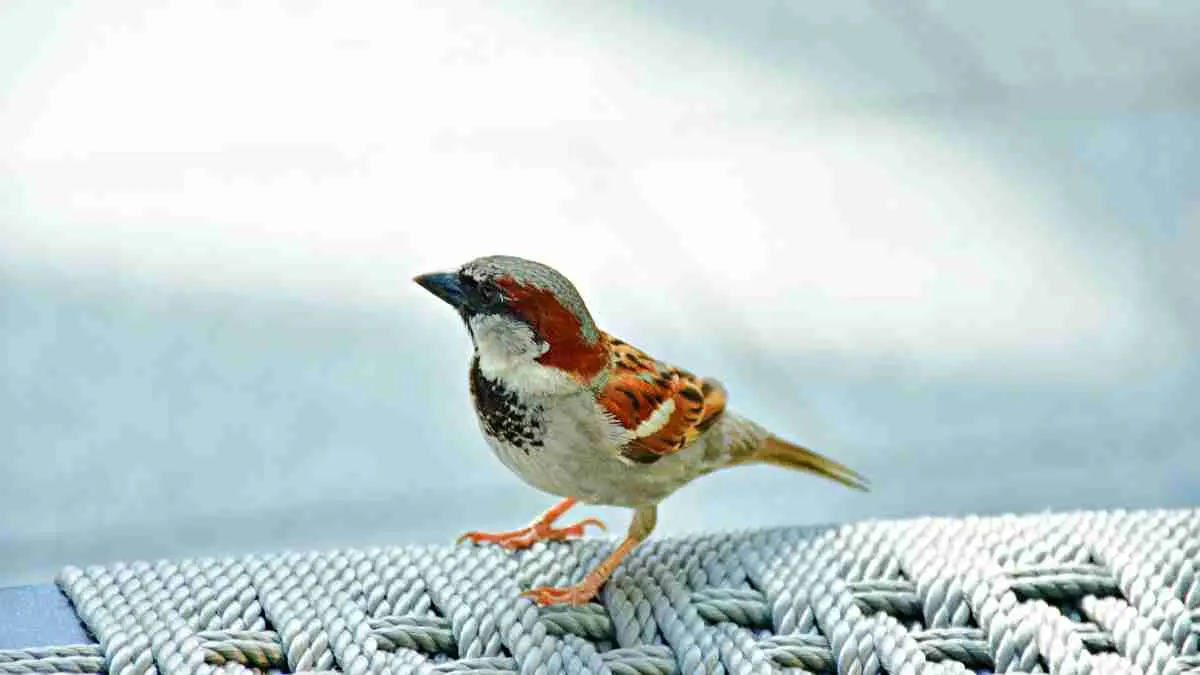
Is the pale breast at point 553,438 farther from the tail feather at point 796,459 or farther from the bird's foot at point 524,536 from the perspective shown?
the tail feather at point 796,459

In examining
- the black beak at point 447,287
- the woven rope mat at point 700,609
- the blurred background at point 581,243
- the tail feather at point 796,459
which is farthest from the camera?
the blurred background at point 581,243

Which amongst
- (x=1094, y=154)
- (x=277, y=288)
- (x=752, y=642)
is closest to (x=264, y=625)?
(x=752, y=642)

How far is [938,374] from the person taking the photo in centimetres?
269

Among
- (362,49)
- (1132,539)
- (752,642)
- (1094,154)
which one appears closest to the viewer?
(752,642)

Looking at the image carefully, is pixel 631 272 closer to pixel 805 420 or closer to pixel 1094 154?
pixel 805 420

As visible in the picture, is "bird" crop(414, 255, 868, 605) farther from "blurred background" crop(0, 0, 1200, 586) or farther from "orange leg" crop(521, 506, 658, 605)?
"blurred background" crop(0, 0, 1200, 586)

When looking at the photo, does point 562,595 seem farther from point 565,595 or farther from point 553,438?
point 553,438

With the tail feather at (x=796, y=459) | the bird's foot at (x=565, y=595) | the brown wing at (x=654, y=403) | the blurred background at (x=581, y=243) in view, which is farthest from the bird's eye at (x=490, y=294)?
the blurred background at (x=581, y=243)

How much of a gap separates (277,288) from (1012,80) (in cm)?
154

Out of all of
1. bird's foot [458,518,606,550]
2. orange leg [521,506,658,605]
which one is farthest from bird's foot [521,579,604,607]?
bird's foot [458,518,606,550]

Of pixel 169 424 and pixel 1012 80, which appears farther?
pixel 1012 80

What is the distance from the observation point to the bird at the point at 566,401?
3.85 ft

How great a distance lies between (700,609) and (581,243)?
73.8 inches

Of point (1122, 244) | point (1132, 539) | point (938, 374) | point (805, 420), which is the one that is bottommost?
point (1132, 539)
